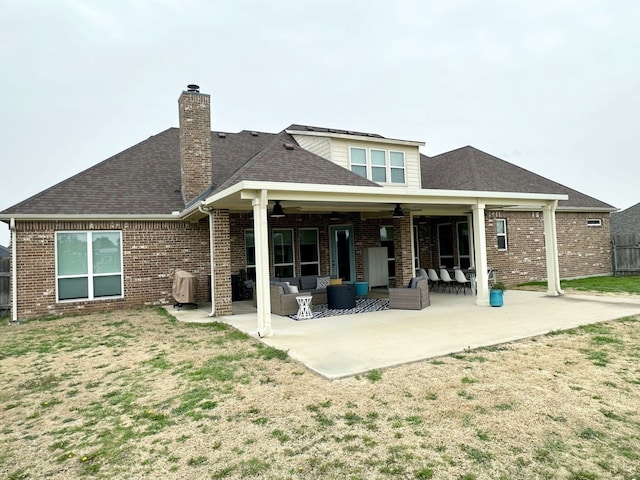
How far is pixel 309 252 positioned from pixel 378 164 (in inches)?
155

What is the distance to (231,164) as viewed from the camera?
14.4 m

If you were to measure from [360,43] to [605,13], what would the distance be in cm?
833

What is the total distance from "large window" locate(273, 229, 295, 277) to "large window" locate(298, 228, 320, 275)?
39 centimetres

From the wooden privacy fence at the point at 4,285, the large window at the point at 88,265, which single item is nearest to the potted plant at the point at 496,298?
the large window at the point at 88,265

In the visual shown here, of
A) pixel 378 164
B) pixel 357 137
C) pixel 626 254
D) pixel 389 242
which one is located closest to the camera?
pixel 357 137

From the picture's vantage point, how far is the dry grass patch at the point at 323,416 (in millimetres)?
2996

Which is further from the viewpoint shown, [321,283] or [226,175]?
[226,175]

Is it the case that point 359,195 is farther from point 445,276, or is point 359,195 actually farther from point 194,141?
point 445,276

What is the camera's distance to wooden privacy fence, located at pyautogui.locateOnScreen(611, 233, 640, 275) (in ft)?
58.2

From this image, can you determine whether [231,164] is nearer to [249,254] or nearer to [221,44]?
[249,254]

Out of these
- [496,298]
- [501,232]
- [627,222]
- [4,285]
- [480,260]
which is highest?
[627,222]

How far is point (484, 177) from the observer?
15992 millimetres

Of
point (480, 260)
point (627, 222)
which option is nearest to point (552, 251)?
point (480, 260)

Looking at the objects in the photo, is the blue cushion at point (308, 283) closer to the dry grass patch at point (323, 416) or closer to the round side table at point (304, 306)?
the round side table at point (304, 306)
